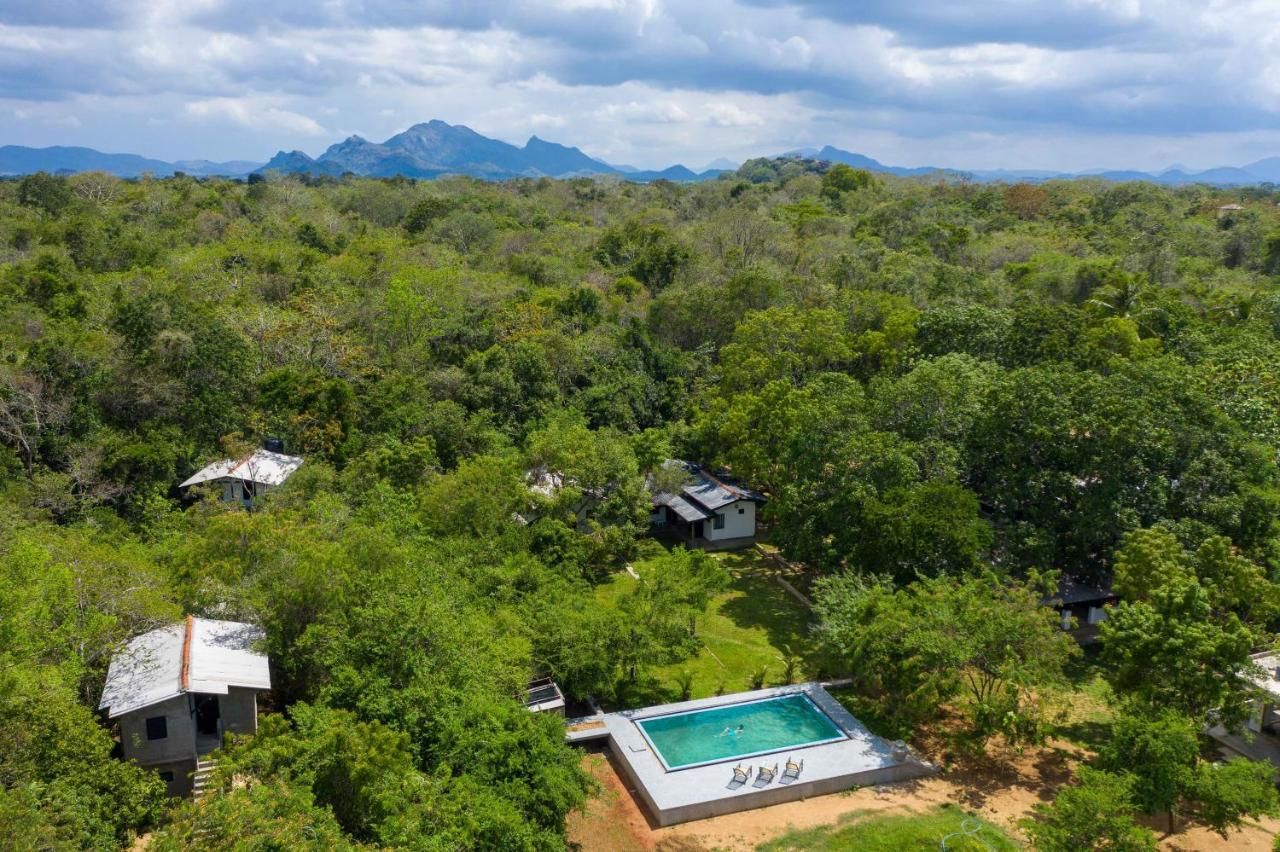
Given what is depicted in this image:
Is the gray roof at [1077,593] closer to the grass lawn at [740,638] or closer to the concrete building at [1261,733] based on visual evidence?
the concrete building at [1261,733]

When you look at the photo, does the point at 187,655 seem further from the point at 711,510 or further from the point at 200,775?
the point at 711,510

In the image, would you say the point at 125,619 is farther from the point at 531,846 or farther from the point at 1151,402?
the point at 1151,402

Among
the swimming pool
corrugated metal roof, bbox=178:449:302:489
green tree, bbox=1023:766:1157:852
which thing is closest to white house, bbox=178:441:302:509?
corrugated metal roof, bbox=178:449:302:489

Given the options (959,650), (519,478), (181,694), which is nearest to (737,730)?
(959,650)

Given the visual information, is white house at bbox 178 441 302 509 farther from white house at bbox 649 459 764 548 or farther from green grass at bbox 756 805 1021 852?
green grass at bbox 756 805 1021 852

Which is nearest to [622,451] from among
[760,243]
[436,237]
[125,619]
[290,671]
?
[290,671]

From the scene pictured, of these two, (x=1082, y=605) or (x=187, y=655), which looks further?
(x=1082, y=605)
